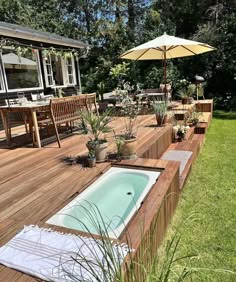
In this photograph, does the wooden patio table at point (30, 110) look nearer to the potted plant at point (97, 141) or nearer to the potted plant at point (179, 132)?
the potted plant at point (97, 141)

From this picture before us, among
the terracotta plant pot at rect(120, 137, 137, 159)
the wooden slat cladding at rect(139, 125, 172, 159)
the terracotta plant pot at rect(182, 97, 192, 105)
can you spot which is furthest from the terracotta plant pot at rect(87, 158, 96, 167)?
the terracotta plant pot at rect(182, 97, 192, 105)

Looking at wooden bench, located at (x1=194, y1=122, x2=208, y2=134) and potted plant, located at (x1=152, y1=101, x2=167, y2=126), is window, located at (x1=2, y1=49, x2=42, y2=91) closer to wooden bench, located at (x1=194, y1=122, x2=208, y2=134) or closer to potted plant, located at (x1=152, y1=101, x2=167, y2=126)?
potted plant, located at (x1=152, y1=101, x2=167, y2=126)

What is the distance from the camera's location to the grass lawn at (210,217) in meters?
2.29

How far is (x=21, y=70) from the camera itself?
27.1ft

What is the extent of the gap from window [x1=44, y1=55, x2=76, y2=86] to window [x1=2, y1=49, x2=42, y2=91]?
20.9 inches

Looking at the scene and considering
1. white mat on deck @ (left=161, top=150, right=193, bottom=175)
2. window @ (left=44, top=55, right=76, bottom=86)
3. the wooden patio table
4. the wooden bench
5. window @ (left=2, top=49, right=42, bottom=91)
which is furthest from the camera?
window @ (left=44, top=55, right=76, bottom=86)

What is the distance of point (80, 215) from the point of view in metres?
2.53

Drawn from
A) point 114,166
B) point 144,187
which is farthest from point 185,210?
point 114,166

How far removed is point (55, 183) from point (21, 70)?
622cm

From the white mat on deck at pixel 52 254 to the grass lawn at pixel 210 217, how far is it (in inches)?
21.9

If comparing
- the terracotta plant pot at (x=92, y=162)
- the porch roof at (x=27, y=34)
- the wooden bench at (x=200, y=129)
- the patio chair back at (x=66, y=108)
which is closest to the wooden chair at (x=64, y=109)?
the patio chair back at (x=66, y=108)

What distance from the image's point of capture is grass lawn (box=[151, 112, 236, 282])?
2.29 m

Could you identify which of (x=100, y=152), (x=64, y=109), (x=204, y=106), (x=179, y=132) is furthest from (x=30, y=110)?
(x=204, y=106)

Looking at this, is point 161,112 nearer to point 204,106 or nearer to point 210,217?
point 210,217
